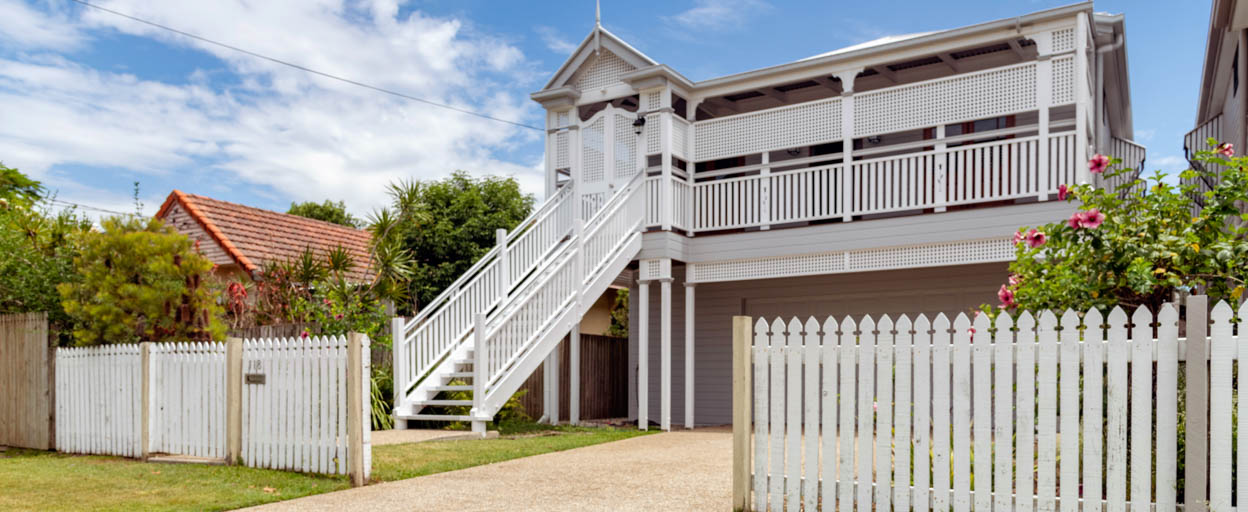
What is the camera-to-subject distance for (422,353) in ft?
41.4

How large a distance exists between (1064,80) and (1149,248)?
7026mm

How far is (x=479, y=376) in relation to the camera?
37.9ft

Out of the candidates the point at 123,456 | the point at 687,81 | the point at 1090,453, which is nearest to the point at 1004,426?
the point at 1090,453

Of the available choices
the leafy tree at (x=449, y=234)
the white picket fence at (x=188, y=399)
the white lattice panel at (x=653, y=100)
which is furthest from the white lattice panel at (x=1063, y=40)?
the leafy tree at (x=449, y=234)

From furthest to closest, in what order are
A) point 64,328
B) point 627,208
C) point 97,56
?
point 97,56
point 627,208
point 64,328

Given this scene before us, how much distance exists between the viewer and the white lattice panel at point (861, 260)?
40.7 feet

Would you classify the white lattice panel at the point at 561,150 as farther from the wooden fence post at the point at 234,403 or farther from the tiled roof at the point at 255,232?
the wooden fence post at the point at 234,403

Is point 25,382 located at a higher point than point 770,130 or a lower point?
lower

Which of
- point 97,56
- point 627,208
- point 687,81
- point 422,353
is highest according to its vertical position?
point 97,56

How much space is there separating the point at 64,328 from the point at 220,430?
4027 millimetres

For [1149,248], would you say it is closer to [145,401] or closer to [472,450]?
[472,450]

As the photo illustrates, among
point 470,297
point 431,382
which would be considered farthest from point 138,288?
point 470,297

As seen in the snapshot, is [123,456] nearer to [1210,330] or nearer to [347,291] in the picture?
[347,291]

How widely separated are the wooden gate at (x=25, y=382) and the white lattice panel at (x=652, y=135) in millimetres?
8011
